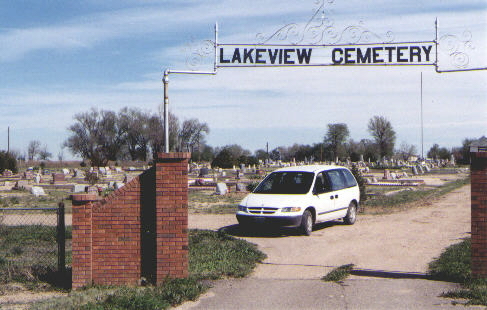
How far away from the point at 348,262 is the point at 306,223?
10.3 ft

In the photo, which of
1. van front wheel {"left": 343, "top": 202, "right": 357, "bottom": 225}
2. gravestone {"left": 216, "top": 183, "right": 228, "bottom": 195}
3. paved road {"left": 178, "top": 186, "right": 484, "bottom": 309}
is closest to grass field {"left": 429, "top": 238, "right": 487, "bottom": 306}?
paved road {"left": 178, "top": 186, "right": 484, "bottom": 309}

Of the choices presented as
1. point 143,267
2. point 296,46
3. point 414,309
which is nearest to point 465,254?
point 414,309

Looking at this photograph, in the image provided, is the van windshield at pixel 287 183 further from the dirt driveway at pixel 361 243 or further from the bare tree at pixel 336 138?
the bare tree at pixel 336 138

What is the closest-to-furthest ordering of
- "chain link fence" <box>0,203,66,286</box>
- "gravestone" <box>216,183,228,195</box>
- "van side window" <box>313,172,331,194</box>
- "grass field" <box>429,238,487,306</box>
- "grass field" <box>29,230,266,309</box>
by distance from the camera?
1. "grass field" <box>29,230,266,309</box>
2. "grass field" <box>429,238,487,306</box>
3. "chain link fence" <box>0,203,66,286</box>
4. "van side window" <box>313,172,331,194</box>
5. "gravestone" <box>216,183,228,195</box>

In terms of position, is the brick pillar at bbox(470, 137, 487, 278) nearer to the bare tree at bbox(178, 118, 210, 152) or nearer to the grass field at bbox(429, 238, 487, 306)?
the grass field at bbox(429, 238, 487, 306)

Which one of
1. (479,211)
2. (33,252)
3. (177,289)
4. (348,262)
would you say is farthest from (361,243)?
(33,252)

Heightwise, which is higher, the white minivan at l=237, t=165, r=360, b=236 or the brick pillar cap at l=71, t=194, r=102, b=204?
the brick pillar cap at l=71, t=194, r=102, b=204

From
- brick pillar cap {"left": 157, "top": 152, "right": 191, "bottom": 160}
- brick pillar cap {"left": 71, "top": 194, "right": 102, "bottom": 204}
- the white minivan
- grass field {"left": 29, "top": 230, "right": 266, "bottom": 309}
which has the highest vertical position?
brick pillar cap {"left": 157, "top": 152, "right": 191, "bottom": 160}

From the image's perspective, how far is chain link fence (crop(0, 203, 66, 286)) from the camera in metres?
8.75

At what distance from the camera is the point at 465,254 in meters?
10.4

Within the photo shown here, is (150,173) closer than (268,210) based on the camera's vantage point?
Yes

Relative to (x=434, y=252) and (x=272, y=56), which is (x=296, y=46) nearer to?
(x=272, y=56)

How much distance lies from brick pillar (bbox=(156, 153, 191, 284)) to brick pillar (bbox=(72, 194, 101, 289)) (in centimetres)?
100

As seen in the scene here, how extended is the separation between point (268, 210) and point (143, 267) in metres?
5.24
